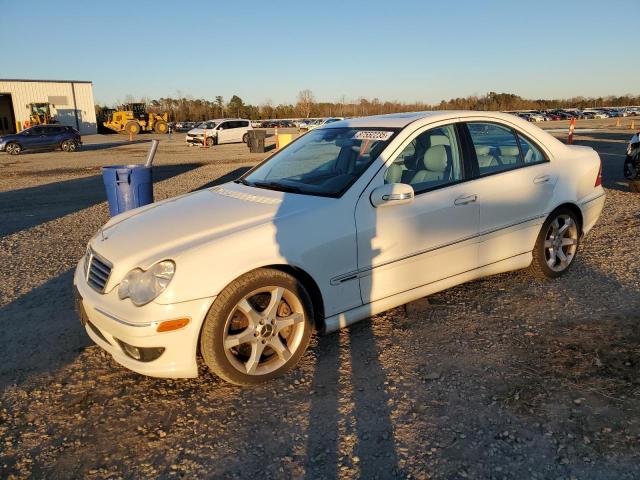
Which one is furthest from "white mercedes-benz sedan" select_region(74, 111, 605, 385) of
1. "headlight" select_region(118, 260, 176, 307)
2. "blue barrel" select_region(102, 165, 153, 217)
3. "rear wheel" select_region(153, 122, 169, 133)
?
"rear wheel" select_region(153, 122, 169, 133)

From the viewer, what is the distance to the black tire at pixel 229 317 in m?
2.85

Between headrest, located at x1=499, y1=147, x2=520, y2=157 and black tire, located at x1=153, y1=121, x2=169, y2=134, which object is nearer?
headrest, located at x1=499, y1=147, x2=520, y2=157

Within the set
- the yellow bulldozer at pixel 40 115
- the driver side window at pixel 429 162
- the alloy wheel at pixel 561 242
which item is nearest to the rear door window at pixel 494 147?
the driver side window at pixel 429 162

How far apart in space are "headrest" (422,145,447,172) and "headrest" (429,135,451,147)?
28 mm

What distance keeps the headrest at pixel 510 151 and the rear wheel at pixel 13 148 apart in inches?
1033

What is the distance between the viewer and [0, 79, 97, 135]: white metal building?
47812mm

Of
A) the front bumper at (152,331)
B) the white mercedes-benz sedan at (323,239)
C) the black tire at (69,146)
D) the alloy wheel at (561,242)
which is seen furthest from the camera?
the black tire at (69,146)

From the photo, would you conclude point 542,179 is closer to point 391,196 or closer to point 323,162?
point 391,196

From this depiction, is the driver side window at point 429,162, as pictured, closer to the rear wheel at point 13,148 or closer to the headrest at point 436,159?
the headrest at point 436,159

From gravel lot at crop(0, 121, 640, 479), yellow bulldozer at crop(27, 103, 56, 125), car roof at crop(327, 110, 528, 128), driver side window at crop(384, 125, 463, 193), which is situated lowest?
gravel lot at crop(0, 121, 640, 479)

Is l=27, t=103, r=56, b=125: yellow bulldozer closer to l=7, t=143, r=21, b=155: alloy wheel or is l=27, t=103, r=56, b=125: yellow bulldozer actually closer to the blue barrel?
l=7, t=143, r=21, b=155: alloy wheel

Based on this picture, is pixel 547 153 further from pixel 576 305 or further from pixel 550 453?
pixel 550 453

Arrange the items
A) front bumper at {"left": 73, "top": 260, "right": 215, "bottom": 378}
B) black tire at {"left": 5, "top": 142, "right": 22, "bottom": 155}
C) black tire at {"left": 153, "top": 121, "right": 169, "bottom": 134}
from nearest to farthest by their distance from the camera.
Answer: front bumper at {"left": 73, "top": 260, "right": 215, "bottom": 378}, black tire at {"left": 5, "top": 142, "right": 22, "bottom": 155}, black tire at {"left": 153, "top": 121, "right": 169, "bottom": 134}

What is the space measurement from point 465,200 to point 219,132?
84.8 ft
